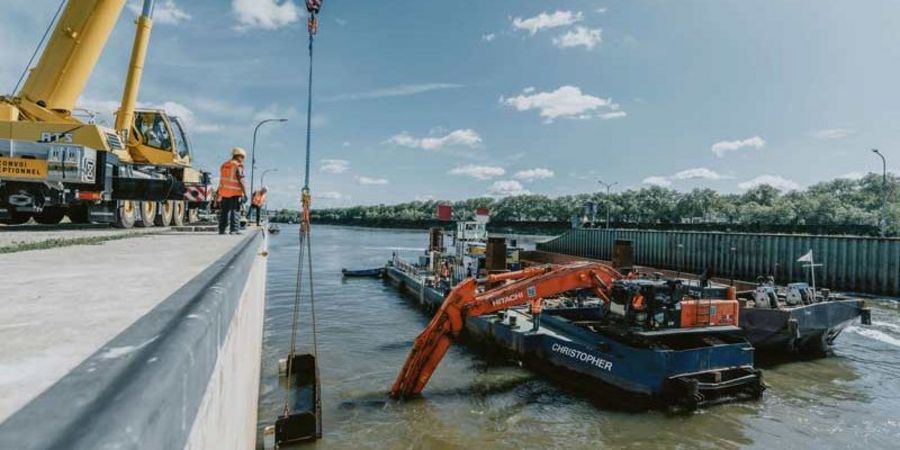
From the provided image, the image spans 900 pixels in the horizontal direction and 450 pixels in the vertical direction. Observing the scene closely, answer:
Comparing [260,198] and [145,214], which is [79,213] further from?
[260,198]

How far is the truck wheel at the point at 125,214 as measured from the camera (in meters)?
13.1

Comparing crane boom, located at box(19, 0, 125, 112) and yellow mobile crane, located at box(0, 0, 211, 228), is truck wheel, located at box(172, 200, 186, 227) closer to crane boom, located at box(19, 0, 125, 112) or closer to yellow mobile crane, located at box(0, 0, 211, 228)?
yellow mobile crane, located at box(0, 0, 211, 228)

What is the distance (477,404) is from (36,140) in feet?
40.2

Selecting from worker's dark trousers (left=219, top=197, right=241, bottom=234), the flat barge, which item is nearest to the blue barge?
the flat barge

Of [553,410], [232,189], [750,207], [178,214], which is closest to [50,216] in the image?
[178,214]

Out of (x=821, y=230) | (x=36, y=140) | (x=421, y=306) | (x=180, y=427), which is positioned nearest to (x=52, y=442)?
(x=180, y=427)

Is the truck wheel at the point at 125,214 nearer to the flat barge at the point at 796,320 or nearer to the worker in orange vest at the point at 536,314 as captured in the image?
the worker in orange vest at the point at 536,314

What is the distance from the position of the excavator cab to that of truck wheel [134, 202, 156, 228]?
7.95ft

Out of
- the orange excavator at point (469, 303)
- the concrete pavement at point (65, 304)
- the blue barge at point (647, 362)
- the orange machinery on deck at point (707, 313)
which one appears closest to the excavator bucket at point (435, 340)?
the orange excavator at point (469, 303)

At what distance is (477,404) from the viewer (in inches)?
489

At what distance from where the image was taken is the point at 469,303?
11.9 m

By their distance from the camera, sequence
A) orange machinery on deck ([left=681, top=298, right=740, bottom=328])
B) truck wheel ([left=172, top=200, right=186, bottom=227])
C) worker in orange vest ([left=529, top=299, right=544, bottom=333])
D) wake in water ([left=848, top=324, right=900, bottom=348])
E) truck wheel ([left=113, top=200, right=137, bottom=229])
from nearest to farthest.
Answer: orange machinery on deck ([left=681, top=298, right=740, bottom=328]), truck wheel ([left=113, top=200, right=137, bottom=229]), worker in orange vest ([left=529, top=299, right=544, bottom=333]), truck wheel ([left=172, top=200, right=186, bottom=227]), wake in water ([left=848, top=324, right=900, bottom=348])

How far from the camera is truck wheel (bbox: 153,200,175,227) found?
15945 millimetres

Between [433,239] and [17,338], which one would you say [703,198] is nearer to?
[433,239]
